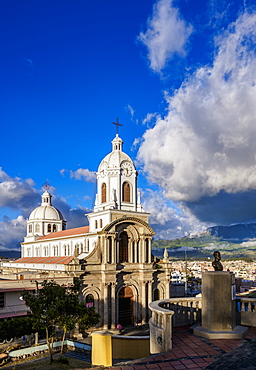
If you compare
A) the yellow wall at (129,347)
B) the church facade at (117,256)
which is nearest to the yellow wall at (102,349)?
the yellow wall at (129,347)

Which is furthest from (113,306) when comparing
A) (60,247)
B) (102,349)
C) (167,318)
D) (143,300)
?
(102,349)

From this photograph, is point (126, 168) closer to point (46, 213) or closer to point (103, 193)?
point (103, 193)

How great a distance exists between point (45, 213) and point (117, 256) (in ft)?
99.6

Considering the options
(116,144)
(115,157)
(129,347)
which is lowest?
(129,347)

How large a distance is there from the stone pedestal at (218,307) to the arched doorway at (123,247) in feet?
90.0

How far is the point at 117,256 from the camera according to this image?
3894 centimetres

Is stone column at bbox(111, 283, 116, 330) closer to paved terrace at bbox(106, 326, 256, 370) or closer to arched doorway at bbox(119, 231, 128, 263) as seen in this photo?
arched doorway at bbox(119, 231, 128, 263)

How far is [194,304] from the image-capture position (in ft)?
45.5

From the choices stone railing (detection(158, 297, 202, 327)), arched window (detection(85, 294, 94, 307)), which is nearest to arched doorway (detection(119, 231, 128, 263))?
arched window (detection(85, 294, 94, 307))

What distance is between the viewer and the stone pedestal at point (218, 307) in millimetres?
12055

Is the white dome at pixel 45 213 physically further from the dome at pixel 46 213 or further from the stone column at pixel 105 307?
the stone column at pixel 105 307

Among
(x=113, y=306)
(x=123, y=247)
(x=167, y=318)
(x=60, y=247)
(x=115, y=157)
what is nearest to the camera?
(x=167, y=318)

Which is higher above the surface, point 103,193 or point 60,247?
point 103,193

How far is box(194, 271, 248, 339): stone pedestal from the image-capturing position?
12055mm
